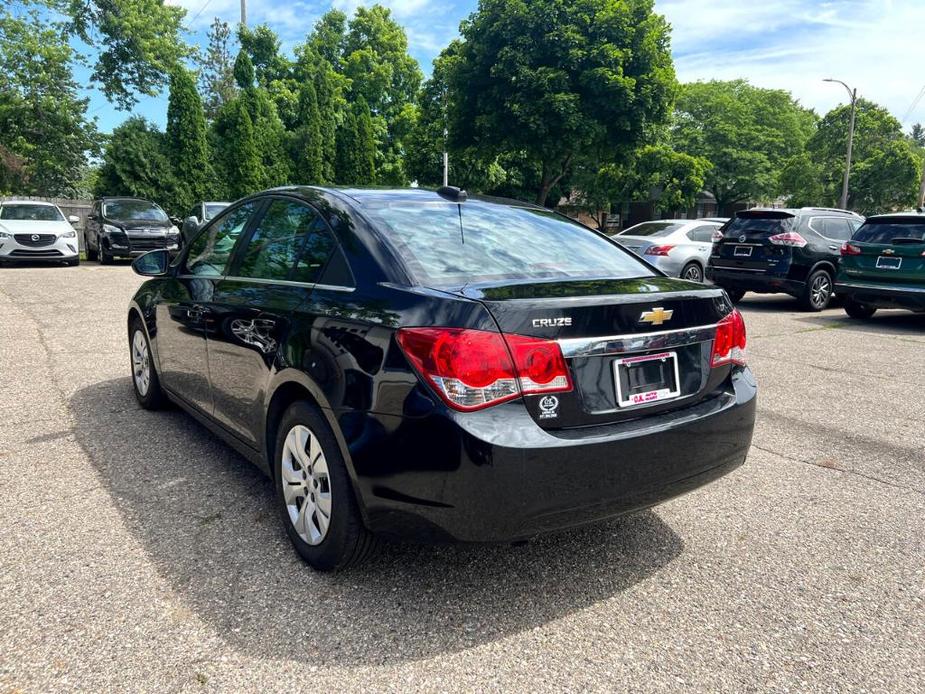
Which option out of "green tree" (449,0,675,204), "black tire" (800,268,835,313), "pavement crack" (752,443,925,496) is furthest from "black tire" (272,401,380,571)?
"green tree" (449,0,675,204)

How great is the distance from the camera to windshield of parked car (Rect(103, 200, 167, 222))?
17750mm

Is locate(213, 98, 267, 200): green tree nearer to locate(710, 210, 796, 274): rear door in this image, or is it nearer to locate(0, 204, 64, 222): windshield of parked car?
locate(0, 204, 64, 222): windshield of parked car

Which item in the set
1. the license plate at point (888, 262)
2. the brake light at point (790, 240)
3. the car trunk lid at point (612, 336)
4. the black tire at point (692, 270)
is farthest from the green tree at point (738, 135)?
the car trunk lid at point (612, 336)

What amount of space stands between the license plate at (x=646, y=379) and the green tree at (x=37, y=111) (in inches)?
1473

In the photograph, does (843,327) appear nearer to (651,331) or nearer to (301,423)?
(651,331)

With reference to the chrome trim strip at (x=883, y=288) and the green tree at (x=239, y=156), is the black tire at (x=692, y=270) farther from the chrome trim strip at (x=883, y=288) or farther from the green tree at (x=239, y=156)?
the green tree at (x=239, y=156)

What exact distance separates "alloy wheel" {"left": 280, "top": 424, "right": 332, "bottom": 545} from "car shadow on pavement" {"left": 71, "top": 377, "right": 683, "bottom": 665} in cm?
18

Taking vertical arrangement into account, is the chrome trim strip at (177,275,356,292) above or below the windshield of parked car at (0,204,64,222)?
below

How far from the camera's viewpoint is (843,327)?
9.76 metres

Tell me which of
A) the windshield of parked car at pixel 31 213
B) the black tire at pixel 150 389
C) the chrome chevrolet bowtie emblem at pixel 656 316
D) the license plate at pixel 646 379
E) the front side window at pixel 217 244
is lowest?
the black tire at pixel 150 389

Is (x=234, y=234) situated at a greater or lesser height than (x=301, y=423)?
greater

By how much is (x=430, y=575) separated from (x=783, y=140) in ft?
184

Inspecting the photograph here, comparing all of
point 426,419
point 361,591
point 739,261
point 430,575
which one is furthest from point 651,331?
point 739,261

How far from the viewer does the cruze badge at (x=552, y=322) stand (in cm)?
224
